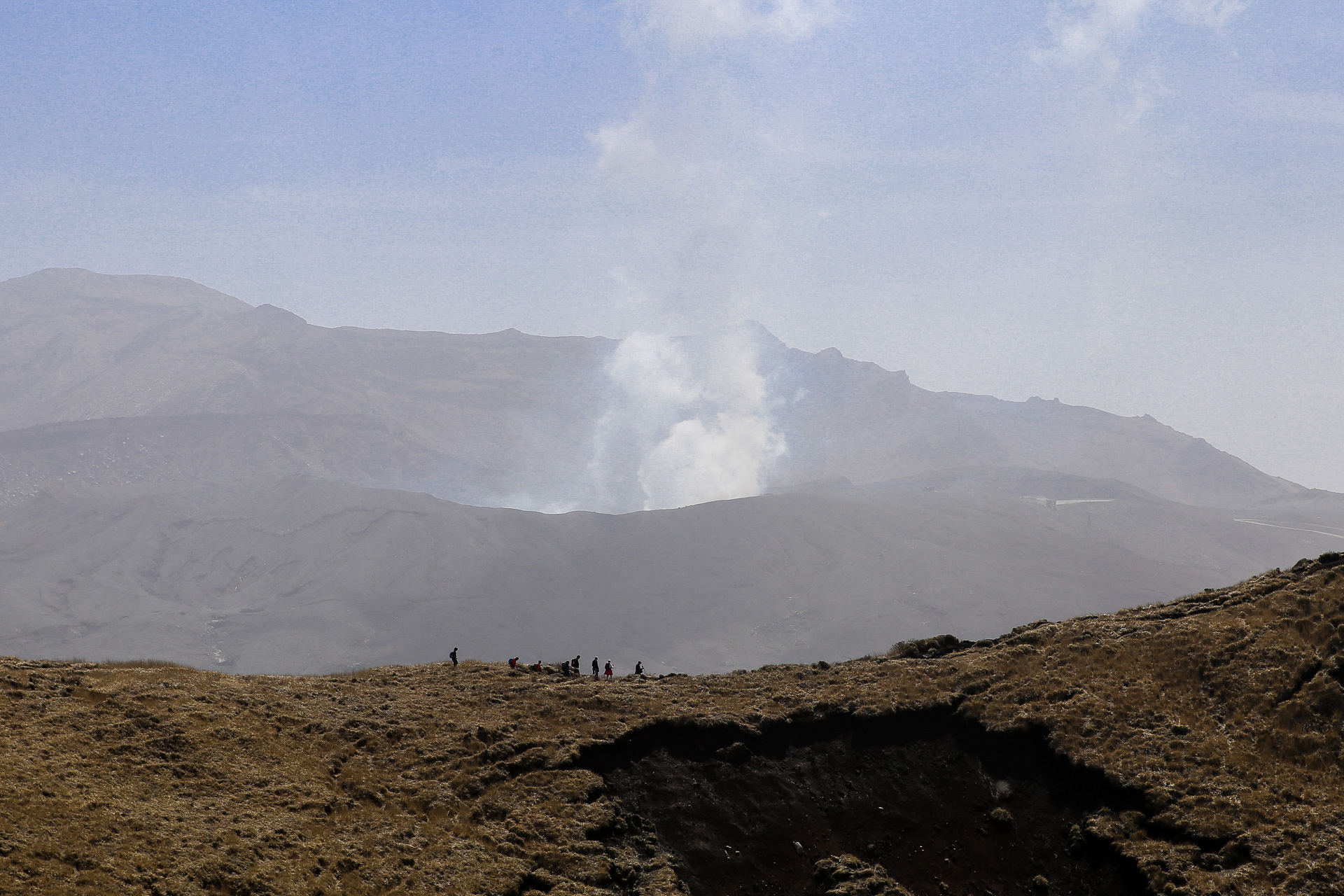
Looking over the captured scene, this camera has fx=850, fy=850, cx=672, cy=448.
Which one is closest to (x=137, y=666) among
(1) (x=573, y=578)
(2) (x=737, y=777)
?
(2) (x=737, y=777)

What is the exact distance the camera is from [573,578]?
158 meters

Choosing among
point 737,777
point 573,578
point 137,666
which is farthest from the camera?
point 573,578

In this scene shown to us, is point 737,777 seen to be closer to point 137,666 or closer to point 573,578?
point 137,666

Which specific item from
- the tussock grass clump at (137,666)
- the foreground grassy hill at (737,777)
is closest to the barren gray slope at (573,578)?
the tussock grass clump at (137,666)

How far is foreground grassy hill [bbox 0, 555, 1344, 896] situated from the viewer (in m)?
17.0

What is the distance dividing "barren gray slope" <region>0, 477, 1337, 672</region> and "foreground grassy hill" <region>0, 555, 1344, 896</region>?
95558 millimetres

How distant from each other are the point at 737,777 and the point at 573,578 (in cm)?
13709

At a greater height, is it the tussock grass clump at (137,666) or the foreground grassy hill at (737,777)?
the tussock grass clump at (137,666)

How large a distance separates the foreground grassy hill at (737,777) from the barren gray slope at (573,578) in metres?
95.6

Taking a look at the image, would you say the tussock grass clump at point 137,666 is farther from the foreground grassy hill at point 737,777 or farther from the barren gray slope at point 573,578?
the barren gray slope at point 573,578

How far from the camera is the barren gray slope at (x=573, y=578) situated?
133000 millimetres

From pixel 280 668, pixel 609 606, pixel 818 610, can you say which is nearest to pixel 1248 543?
pixel 818 610

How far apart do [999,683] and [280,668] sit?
120995 mm

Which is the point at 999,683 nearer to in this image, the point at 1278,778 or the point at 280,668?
the point at 1278,778
